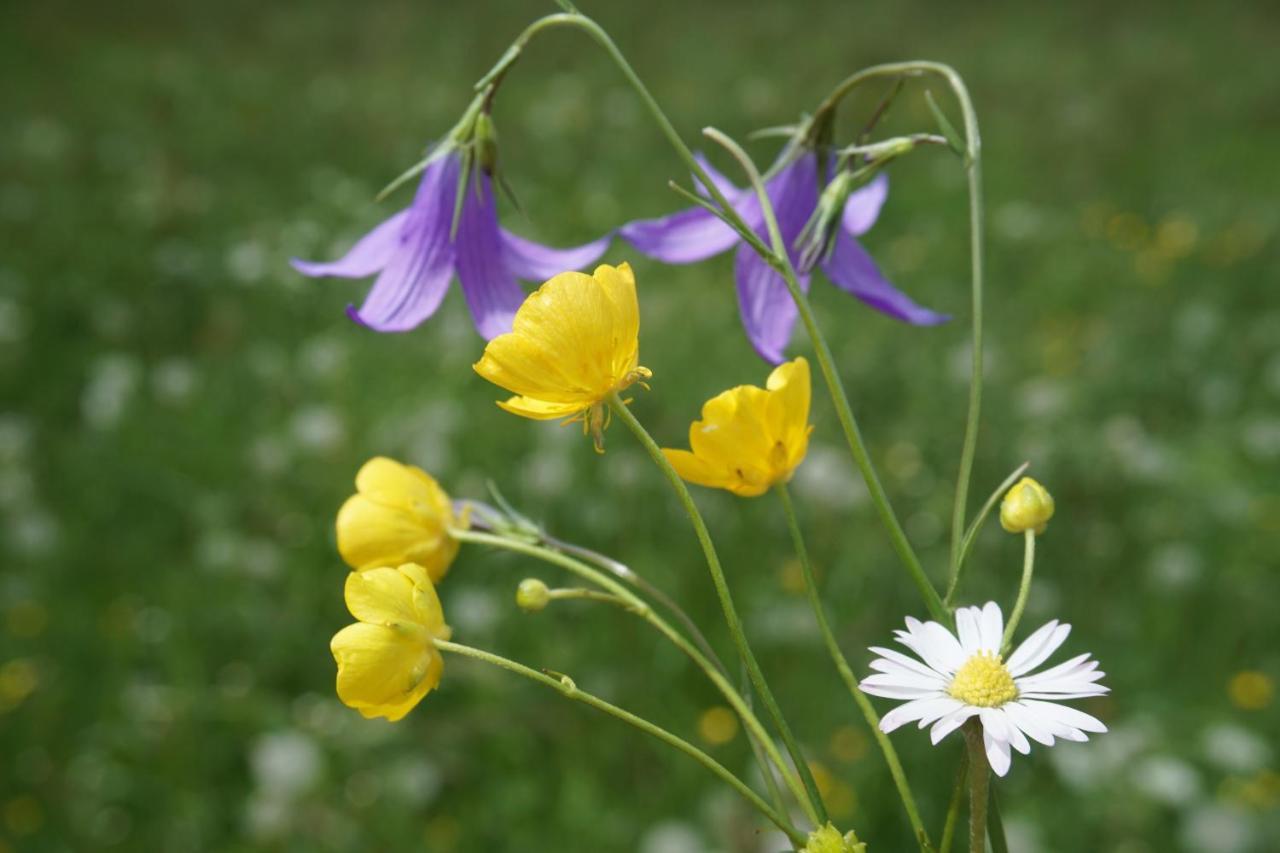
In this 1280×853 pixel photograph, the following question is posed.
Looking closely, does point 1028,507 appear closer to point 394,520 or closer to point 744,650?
point 744,650

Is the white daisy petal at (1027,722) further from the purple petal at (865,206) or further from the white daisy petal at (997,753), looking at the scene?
the purple petal at (865,206)

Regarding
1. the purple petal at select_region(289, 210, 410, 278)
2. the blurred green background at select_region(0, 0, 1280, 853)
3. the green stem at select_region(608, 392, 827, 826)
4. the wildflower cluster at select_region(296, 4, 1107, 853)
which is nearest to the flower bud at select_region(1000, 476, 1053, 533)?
the wildflower cluster at select_region(296, 4, 1107, 853)

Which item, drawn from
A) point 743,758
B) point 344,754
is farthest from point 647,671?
point 344,754

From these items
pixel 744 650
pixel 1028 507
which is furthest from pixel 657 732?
pixel 1028 507

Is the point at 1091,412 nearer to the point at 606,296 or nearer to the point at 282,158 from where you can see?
the point at 606,296

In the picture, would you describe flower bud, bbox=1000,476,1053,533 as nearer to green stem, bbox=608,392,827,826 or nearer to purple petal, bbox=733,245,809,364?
green stem, bbox=608,392,827,826
